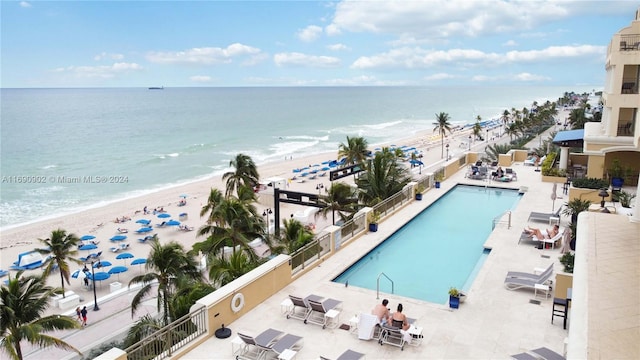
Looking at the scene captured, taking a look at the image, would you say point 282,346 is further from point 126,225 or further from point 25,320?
point 126,225

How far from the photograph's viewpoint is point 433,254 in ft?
56.1

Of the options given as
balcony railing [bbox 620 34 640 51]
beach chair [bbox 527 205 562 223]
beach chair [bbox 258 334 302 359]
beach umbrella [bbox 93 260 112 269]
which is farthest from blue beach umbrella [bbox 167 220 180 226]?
balcony railing [bbox 620 34 640 51]

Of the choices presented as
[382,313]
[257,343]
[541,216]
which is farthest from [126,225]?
[382,313]

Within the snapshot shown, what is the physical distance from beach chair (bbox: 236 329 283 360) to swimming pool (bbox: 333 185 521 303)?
4.60 meters

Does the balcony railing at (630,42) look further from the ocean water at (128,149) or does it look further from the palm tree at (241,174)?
the ocean water at (128,149)

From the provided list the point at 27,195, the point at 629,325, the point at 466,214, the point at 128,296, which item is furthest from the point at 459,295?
the point at 27,195

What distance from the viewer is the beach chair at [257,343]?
944 cm

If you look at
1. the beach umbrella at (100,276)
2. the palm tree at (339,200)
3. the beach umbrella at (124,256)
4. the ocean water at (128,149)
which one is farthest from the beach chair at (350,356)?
the ocean water at (128,149)

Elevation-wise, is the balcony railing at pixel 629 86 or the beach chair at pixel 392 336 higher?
the balcony railing at pixel 629 86

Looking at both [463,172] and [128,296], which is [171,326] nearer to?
[128,296]

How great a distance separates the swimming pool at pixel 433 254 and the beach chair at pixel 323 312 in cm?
286

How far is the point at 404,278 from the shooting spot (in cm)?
1484

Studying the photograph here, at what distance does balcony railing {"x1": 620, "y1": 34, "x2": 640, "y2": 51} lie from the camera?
86.5 feet

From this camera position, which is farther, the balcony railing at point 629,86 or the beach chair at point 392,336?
the balcony railing at point 629,86
